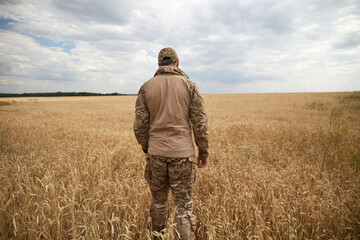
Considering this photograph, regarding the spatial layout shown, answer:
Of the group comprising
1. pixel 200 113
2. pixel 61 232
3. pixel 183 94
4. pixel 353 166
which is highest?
pixel 183 94

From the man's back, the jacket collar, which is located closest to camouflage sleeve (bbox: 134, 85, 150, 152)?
the man's back

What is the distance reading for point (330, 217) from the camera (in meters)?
2.85

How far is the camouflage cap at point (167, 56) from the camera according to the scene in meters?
2.52

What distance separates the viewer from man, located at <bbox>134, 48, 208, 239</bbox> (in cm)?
239

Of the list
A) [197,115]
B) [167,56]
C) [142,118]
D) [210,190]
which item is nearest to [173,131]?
[197,115]

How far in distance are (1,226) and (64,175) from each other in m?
1.73

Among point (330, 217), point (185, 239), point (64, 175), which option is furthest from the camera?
point (64, 175)

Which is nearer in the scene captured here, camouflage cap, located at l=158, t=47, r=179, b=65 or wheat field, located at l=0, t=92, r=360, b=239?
camouflage cap, located at l=158, t=47, r=179, b=65

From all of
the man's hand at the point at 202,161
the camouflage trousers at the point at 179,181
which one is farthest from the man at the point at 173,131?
the man's hand at the point at 202,161

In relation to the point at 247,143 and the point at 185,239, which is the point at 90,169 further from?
the point at 247,143

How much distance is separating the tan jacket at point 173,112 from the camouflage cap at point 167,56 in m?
0.14

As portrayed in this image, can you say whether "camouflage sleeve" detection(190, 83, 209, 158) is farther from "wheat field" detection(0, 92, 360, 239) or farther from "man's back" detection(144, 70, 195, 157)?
A: "wheat field" detection(0, 92, 360, 239)

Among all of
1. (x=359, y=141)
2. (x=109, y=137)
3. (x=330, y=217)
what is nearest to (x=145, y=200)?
(x=330, y=217)

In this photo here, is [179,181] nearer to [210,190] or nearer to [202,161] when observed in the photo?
[202,161]
